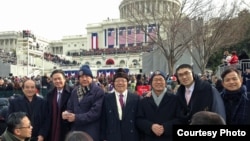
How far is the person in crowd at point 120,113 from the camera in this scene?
5.01 meters

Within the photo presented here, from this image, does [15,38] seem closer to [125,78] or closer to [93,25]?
[93,25]

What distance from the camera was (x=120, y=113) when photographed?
16.7ft

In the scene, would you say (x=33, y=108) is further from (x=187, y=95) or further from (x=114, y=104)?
(x=187, y=95)

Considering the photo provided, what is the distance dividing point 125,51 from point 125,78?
6100cm

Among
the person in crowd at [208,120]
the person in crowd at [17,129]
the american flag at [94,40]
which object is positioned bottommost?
the person in crowd at [17,129]

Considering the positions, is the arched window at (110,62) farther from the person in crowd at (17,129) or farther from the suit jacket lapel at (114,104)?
the person in crowd at (17,129)

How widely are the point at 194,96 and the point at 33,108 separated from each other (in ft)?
8.91

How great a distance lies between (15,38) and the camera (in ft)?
313

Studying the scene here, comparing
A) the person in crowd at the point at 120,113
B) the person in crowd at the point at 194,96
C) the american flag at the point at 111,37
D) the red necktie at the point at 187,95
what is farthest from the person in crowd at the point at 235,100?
the american flag at the point at 111,37

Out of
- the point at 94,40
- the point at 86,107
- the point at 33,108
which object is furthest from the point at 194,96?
the point at 94,40

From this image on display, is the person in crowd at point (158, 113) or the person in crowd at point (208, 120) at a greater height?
the person in crowd at point (208, 120)

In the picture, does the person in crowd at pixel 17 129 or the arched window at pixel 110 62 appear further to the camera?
the arched window at pixel 110 62

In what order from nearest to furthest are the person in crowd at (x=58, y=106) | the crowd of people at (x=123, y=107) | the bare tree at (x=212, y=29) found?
the crowd of people at (x=123, y=107) → the person in crowd at (x=58, y=106) → the bare tree at (x=212, y=29)

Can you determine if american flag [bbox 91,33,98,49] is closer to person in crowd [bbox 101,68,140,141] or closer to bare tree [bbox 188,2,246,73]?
bare tree [bbox 188,2,246,73]
